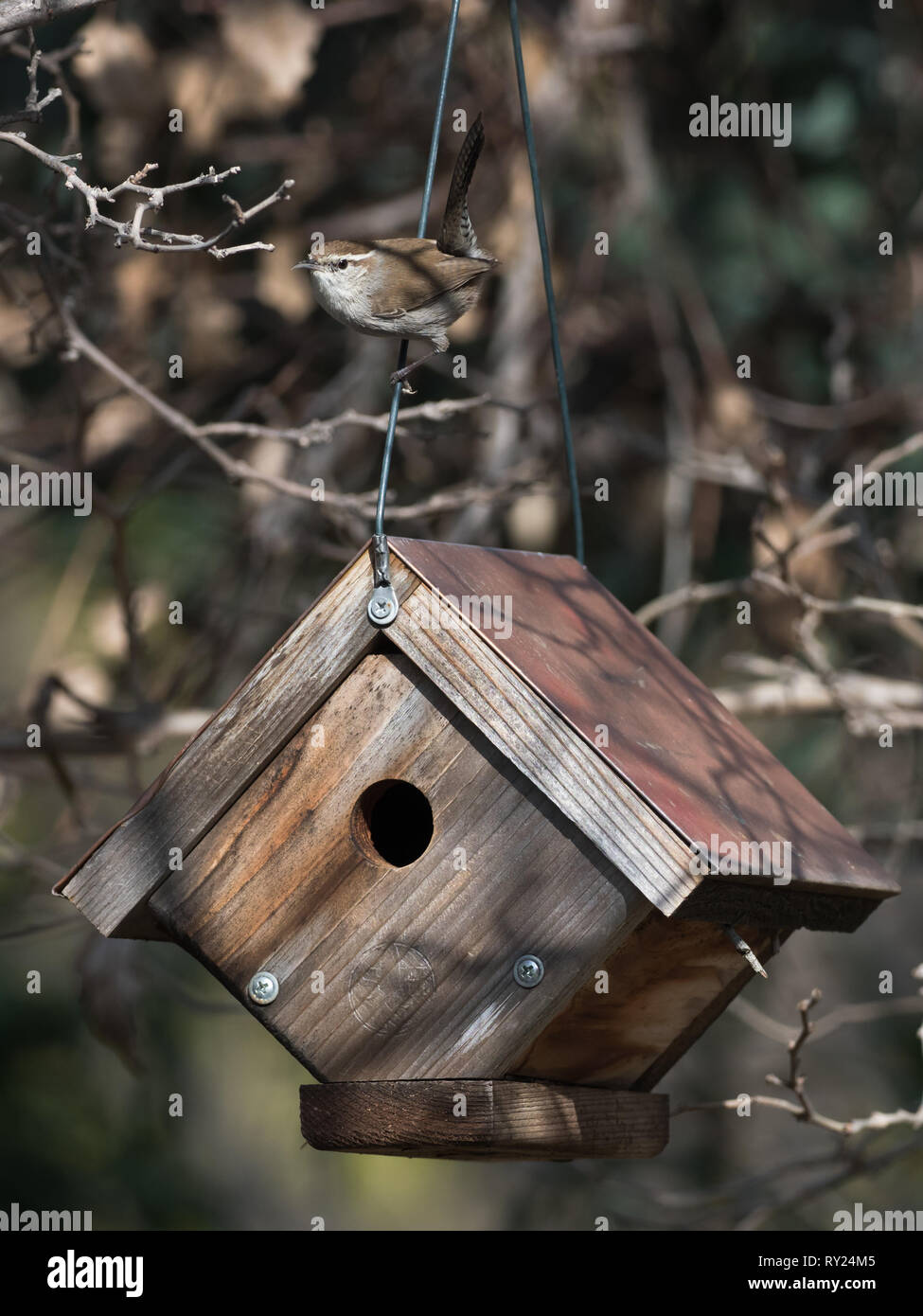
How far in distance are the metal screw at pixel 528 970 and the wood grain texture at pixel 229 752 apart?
47cm

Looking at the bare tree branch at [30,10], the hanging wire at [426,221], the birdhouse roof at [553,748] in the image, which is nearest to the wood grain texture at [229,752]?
the birdhouse roof at [553,748]

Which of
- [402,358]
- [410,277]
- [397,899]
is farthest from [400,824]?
[410,277]

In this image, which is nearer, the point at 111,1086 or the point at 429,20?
the point at 429,20

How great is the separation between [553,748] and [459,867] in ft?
0.77

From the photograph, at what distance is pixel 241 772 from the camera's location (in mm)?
2453

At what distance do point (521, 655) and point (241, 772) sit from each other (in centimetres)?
45

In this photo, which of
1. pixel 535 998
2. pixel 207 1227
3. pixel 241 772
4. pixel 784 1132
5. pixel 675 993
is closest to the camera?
pixel 535 998

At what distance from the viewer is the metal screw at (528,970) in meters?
2.29

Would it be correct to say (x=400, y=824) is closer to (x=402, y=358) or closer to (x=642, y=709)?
(x=642, y=709)

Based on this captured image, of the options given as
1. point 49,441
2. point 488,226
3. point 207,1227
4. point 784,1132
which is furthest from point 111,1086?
point 488,226

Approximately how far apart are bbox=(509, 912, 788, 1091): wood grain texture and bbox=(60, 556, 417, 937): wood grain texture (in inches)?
22.3

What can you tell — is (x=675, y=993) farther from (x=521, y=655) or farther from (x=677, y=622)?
(x=677, y=622)

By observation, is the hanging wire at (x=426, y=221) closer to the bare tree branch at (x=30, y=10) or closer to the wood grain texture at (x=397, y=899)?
the wood grain texture at (x=397, y=899)

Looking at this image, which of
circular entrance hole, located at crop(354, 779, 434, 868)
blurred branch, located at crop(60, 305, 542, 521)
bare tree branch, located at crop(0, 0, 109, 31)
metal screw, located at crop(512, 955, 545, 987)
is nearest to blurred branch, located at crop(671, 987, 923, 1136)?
metal screw, located at crop(512, 955, 545, 987)
